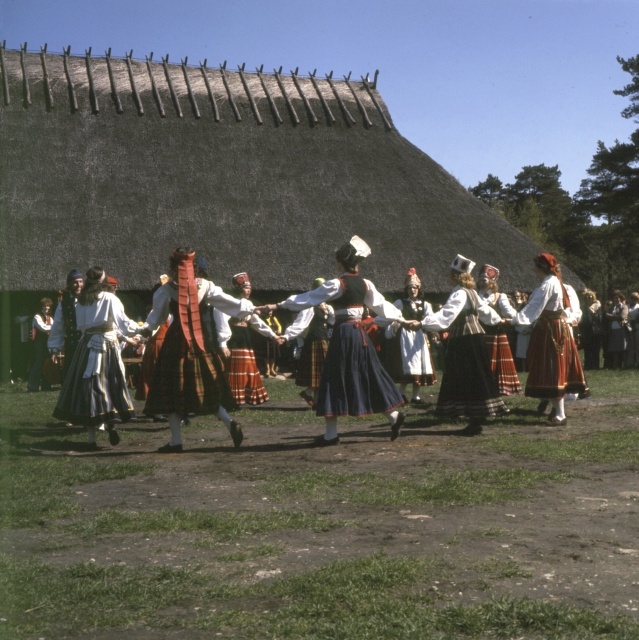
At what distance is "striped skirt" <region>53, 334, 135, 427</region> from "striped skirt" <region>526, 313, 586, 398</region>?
4.09m

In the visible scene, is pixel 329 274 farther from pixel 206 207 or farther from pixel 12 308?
pixel 12 308

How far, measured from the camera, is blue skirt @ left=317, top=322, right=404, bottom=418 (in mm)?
8750

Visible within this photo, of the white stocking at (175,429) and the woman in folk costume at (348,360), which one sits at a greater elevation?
the woman in folk costume at (348,360)

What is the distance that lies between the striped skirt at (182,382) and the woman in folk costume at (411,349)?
454 centimetres

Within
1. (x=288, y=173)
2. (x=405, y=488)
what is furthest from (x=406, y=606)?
(x=288, y=173)

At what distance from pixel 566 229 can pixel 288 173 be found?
3637cm

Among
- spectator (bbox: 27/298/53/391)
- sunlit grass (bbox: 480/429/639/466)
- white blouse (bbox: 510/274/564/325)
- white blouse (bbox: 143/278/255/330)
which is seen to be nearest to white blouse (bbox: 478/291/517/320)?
white blouse (bbox: 510/274/564/325)

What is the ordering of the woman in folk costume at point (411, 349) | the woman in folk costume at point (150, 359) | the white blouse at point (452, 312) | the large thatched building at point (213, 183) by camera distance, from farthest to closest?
the large thatched building at point (213, 183)
the woman in folk costume at point (411, 349)
the woman in folk costume at point (150, 359)
the white blouse at point (452, 312)

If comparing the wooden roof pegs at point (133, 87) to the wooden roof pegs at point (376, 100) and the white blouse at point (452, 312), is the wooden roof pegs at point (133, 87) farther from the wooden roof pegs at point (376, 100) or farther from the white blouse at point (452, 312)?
the white blouse at point (452, 312)

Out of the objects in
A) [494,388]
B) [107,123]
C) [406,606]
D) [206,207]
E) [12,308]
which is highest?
[107,123]

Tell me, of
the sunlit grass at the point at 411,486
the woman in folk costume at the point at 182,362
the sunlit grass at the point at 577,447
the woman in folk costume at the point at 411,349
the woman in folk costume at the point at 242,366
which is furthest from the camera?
the woman in folk costume at the point at 411,349

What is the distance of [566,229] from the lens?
57.6 meters

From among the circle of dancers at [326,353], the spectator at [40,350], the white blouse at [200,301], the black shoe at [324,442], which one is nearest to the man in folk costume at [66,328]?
the circle of dancers at [326,353]

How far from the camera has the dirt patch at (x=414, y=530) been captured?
14.7 ft
